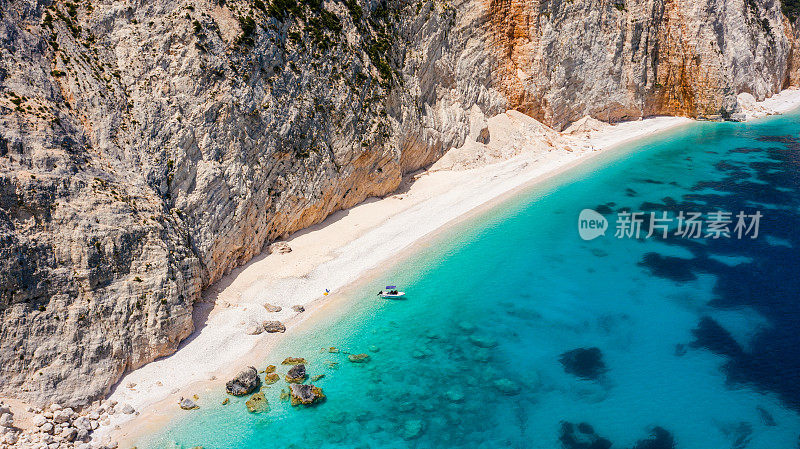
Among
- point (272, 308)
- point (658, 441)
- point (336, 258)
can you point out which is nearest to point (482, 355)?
point (658, 441)

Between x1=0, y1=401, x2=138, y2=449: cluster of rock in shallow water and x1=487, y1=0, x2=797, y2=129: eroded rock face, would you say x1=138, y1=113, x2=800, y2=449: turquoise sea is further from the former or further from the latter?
x1=487, y1=0, x2=797, y2=129: eroded rock face

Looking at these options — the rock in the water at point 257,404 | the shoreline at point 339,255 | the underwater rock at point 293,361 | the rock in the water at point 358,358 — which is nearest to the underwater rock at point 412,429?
the rock in the water at point 358,358

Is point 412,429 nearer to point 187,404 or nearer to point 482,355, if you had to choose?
point 482,355

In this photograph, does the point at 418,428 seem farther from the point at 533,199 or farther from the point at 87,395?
the point at 533,199

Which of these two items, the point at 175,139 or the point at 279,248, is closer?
the point at 175,139

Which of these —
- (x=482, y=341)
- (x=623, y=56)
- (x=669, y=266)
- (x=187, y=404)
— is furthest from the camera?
(x=623, y=56)

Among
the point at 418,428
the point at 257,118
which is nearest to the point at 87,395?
the point at 418,428
